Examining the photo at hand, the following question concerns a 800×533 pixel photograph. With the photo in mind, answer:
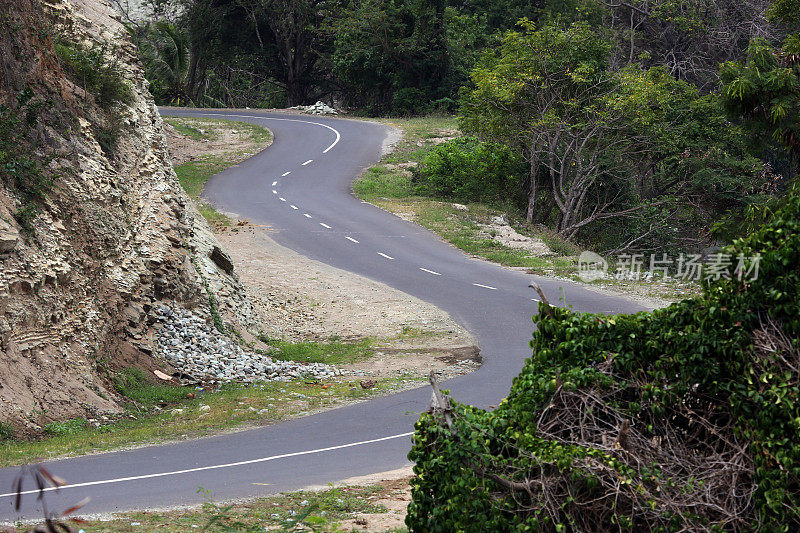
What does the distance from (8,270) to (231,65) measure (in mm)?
48659

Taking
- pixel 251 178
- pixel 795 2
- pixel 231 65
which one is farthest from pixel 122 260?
pixel 231 65

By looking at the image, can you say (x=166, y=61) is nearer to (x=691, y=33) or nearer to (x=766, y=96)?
(x=691, y=33)

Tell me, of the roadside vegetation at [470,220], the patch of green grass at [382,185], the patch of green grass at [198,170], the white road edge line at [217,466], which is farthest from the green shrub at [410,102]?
the white road edge line at [217,466]

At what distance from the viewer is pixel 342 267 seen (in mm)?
27281

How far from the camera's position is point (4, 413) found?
12.3 m

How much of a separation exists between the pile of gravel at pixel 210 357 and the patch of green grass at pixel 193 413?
523 mm

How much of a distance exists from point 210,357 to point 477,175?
22200 millimetres

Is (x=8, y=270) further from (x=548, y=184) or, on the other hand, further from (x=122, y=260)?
(x=548, y=184)

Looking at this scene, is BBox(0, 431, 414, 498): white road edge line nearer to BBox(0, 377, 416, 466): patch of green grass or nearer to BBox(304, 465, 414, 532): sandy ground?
BBox(0, 377, 416, 466): patch of green grass

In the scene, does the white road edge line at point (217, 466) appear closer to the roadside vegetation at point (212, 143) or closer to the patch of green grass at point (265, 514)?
the patch of green grass at point (265, 514)

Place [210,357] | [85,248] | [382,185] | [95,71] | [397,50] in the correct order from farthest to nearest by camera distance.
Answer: [397,50] < [382,185] < [95,71] < [210,357] < [85,248]

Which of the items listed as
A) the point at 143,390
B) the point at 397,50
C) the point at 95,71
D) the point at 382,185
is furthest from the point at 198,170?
the point at 143,390

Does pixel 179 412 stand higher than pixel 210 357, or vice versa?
pixel 210 357

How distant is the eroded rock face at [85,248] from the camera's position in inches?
529
